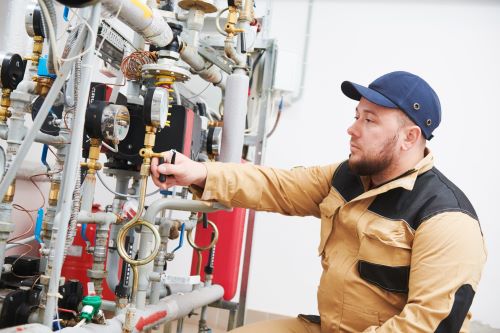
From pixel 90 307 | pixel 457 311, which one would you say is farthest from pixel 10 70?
pixel 457 311

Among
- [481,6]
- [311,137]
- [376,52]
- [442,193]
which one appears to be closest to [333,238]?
[442,193]

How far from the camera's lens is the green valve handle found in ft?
3.65

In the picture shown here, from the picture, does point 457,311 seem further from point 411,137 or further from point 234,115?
point 234,115

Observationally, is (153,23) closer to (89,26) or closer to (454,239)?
(89,26)

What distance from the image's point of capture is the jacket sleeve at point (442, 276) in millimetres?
1095

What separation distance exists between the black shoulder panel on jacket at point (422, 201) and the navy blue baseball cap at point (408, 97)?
16cm

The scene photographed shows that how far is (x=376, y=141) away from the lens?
1351 mm

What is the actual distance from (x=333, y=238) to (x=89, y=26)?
0.91 m

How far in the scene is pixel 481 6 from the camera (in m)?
2.66

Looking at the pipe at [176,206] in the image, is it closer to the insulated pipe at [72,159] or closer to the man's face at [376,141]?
the insulated pipe at [72,159]

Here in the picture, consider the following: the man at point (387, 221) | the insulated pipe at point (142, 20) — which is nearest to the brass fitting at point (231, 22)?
the insulated pipe at point (142, 20)

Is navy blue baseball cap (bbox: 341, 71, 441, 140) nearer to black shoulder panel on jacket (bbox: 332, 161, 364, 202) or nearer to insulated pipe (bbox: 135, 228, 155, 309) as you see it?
black shoulder panel on jacket (bbox: 332, 161, 364, 202)

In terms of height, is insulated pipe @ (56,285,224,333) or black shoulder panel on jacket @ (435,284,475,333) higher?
black shoulder panel on jacket @ (435,284,475,333)

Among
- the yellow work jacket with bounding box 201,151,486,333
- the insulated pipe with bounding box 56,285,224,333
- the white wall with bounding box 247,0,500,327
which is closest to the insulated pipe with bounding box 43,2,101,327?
the insulated pipe with bounding box 56,285,224,333
